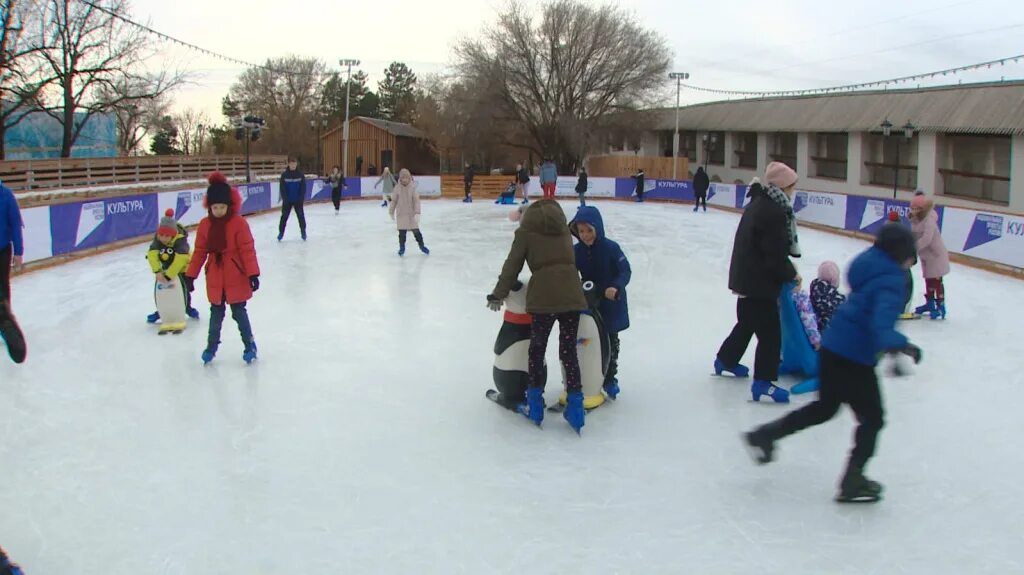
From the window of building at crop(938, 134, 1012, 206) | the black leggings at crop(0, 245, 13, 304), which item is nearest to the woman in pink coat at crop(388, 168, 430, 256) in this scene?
the black leggings at crop(0, 245, 13, 304)

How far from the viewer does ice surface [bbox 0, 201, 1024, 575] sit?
3.38 metres

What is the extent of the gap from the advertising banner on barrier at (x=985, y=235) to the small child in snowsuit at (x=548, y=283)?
9.61 meters

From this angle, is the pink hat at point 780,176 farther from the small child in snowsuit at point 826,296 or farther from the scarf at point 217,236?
the scarf at point 217,236

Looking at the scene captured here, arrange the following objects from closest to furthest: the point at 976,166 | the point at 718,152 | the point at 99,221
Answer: the point at 99,221
the point at 976,166
the point at 718,152

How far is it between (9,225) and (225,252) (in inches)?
50.5

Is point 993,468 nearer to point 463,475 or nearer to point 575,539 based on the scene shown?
point 575,539

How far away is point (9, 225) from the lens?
530cm

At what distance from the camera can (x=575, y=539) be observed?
349 cm

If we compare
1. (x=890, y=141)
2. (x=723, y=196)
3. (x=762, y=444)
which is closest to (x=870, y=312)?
(x=762, y=444)

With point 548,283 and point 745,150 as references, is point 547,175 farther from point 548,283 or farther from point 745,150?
point 548,283

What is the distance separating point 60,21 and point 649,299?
26962mm

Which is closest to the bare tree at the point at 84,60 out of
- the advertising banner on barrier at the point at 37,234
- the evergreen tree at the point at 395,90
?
the advertising banner on barrier at the point at 37,234

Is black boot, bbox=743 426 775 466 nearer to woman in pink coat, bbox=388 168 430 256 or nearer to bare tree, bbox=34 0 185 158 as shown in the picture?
woman in pink coat, bbox=388 168 430 256

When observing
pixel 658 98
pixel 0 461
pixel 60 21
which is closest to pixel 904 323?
pixel 0 461
